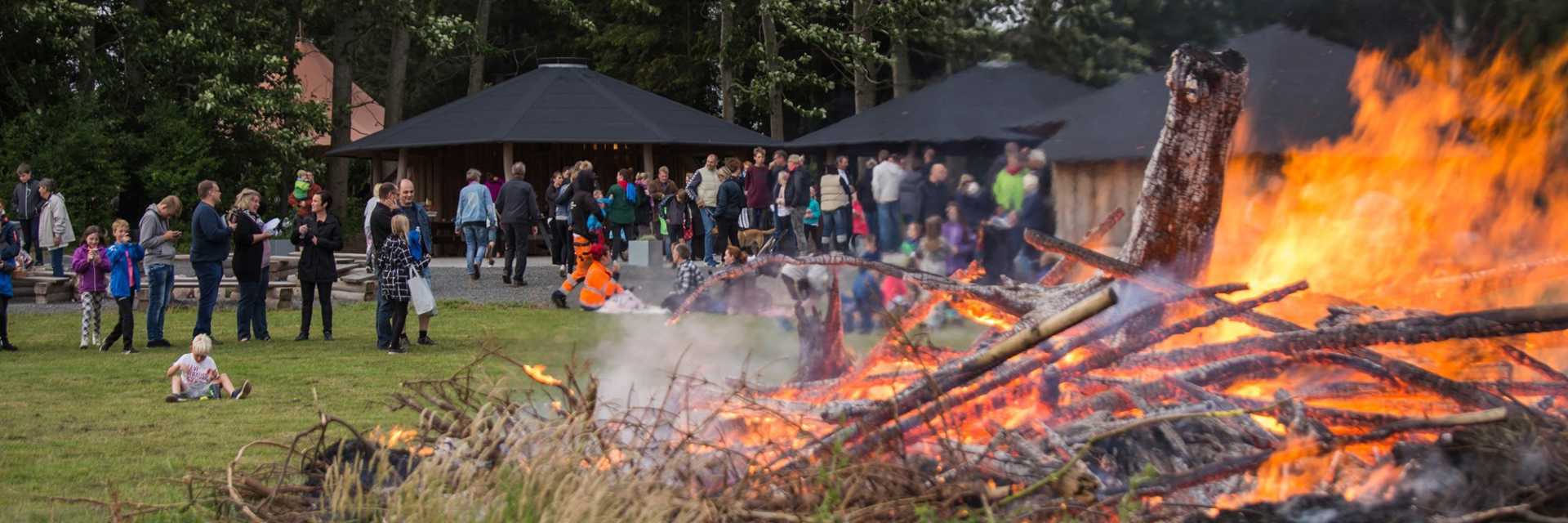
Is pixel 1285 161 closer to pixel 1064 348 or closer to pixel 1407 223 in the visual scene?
pixel 1407 223

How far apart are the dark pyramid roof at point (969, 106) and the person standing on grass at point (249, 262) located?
9559mm

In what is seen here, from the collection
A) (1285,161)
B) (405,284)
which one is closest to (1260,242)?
(1285,161)

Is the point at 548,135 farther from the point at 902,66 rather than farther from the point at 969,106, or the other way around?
the point at 969,106

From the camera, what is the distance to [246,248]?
13727 millimetres

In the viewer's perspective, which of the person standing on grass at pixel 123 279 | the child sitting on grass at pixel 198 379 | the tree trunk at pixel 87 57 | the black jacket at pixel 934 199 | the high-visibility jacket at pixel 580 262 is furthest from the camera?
the tree trunk at pixel 87 57

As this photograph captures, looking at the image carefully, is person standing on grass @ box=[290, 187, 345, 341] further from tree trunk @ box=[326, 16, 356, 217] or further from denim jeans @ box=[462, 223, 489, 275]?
tree trunk @ box=[326, 16, 356, 217]

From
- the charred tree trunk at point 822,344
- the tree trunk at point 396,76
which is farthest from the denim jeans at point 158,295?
the tree trunk at point 396,76

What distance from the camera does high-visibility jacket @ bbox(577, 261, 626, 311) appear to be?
14.7 metres

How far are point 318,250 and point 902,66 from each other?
32.7 ft

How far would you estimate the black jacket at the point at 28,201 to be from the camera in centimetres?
2262

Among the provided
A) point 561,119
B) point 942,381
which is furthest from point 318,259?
point 561,119

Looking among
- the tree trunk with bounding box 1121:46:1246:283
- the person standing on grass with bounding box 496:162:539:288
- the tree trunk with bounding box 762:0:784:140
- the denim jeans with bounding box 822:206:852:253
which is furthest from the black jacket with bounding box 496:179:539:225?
the tree trunk with bounding box 1121:46:1246:283

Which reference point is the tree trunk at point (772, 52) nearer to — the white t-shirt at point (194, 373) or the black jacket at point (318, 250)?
the white t-shirt at point (194, 373)

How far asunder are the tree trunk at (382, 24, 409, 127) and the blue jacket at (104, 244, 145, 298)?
67.0ft
